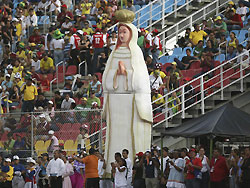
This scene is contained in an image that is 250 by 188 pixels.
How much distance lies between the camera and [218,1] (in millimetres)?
43531

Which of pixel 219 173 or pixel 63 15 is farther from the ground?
pixel 63 15

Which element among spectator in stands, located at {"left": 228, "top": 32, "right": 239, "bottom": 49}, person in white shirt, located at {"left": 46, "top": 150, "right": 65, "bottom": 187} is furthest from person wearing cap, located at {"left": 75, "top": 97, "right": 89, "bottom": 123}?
spectator in stands, located at {"left": 228, "top": 32, "right": 239, "bottom": 49}

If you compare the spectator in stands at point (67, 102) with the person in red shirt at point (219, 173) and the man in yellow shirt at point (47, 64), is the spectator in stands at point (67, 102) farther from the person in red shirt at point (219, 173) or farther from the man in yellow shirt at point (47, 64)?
the person in red shirt at point (219, 173)

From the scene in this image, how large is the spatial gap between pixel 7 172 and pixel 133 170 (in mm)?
5180

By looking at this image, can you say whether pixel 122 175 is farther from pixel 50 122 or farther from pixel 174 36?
pixel 174 36

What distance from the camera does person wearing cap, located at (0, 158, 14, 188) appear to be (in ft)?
112

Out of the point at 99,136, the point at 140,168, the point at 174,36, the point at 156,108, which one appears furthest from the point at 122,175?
the point at 174,36

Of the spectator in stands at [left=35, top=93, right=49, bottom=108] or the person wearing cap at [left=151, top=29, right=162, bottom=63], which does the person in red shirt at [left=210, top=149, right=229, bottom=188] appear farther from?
the person wearing cap at [left=151, top=29, right=162, bottom=63]

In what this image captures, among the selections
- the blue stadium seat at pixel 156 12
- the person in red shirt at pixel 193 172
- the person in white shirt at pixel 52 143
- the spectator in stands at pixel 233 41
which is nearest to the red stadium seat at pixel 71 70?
the blue stadium seat at pixel 156 12

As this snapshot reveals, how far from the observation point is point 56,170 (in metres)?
33.0

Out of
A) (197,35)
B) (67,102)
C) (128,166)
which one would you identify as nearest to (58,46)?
(197,35)

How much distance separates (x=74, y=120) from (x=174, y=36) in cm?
1060

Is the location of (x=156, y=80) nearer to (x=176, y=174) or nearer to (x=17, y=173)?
(x=17, y=173)

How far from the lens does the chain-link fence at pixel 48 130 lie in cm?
3375
